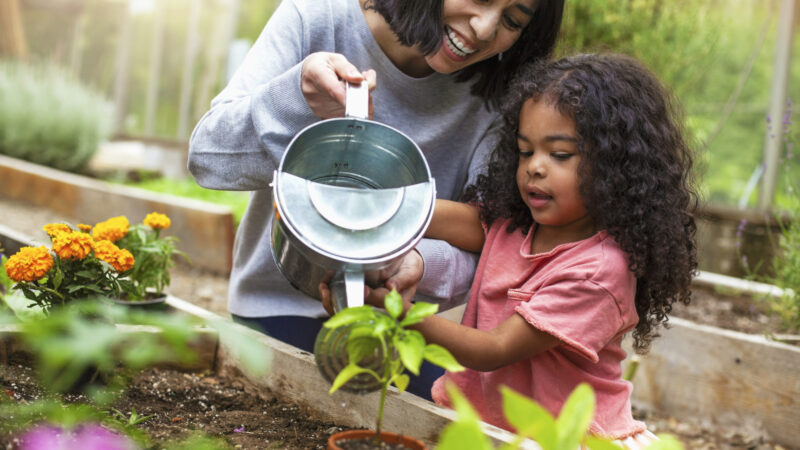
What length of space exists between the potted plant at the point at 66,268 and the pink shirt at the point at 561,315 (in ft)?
2.39

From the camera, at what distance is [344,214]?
1.00 m

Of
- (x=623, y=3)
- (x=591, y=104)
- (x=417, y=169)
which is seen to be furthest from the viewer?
(x=623, y=3)

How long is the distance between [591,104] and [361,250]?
57 centimetres

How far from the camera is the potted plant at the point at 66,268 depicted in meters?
1.38

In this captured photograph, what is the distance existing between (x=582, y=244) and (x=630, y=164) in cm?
17

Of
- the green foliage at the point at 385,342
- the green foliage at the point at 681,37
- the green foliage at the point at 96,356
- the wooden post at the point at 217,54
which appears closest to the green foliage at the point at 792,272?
the green foliage at the point at 681,37

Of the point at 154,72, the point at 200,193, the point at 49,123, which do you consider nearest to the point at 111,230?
the point at 200,193

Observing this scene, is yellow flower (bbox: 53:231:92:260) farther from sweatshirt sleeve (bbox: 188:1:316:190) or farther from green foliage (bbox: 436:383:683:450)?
green foliage (bbox: 436:383:683:450)

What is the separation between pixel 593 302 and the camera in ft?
3.96

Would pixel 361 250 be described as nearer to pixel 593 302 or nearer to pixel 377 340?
pixel 377 340

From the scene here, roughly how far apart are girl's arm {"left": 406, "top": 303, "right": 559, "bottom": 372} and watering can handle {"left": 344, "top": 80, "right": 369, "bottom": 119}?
30 cm

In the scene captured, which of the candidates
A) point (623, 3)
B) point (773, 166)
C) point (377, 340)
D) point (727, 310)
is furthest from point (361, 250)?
point (773, 166)

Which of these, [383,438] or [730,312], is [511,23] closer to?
[383,438]

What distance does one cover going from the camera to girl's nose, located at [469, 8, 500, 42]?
54.4 inches
